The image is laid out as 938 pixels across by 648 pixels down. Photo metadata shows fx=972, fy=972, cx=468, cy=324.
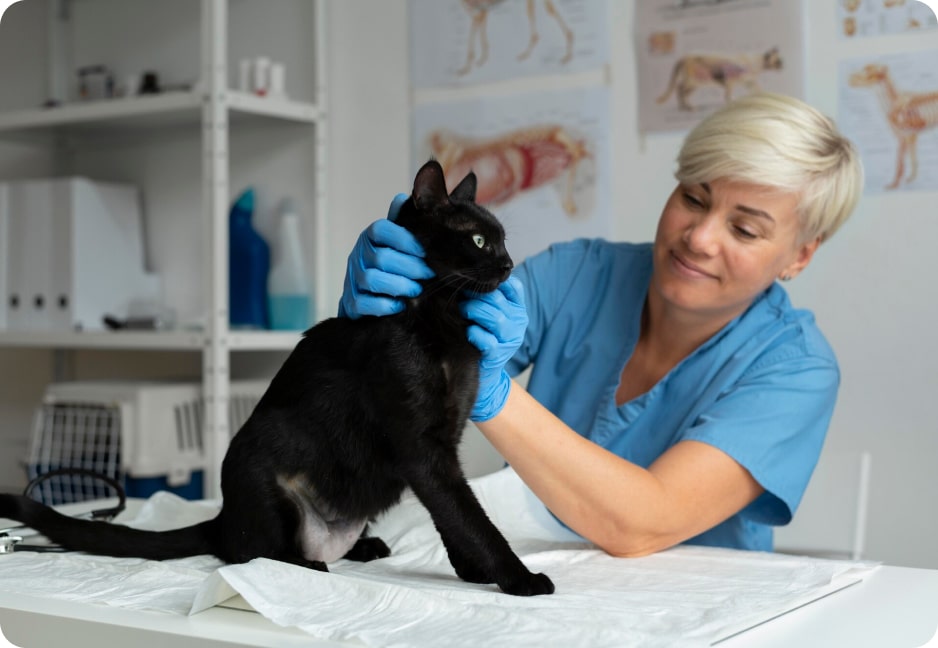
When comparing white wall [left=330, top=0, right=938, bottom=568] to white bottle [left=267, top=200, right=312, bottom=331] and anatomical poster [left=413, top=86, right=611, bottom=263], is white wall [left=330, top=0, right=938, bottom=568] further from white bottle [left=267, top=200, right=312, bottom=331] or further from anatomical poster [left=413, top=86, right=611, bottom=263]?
white bottle [left=267, top=200, right=312, bottom=331]

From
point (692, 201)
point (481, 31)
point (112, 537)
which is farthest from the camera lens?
point (481, 31)

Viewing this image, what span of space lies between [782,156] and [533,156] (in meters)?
1.05

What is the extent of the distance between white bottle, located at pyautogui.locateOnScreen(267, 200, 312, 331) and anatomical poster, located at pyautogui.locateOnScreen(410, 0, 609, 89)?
500mm

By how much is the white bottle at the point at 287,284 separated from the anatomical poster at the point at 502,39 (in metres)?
0.50

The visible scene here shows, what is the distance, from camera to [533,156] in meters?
2.27

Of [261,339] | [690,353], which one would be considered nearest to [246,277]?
[261,339]

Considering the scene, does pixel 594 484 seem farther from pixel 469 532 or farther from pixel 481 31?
pixel 481 31

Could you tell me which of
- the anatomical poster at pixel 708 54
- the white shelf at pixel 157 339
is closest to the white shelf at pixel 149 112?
the white shelf at pixel 157 339

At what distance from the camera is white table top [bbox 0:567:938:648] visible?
728 mm

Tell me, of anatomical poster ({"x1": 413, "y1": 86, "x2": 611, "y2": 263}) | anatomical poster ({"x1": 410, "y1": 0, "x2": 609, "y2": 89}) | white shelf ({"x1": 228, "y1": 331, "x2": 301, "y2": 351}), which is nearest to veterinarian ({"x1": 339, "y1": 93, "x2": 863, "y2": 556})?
anatomical poster ({"x1": 413, "y1": 86, "x2": 611, "y2": 263})

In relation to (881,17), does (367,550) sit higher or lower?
lower

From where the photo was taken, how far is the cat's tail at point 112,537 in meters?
0.96

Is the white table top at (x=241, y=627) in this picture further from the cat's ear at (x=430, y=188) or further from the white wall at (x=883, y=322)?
the white wall at (x=883, y=322)

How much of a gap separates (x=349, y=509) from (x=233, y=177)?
6.37 feet
